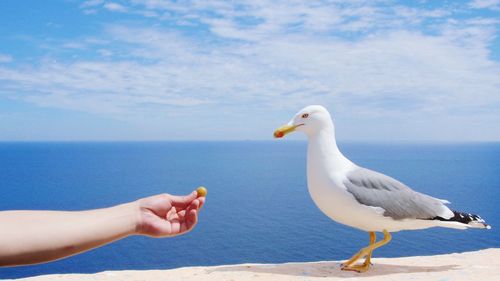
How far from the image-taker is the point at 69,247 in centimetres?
273

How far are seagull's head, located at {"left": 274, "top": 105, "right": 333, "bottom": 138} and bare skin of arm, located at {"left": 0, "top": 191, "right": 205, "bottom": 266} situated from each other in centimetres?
439

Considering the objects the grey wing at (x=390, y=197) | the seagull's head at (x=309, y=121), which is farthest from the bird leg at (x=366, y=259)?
the seagull's head at (x=309, y=121)

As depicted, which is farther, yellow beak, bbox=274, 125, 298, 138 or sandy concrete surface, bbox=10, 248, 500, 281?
yellow beak, bbox=274, 125, 298, 138

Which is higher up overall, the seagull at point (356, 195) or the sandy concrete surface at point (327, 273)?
the seagull at point (356, 195)

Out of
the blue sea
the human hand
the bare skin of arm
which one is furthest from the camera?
the blue sea

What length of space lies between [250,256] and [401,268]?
35.0 metres

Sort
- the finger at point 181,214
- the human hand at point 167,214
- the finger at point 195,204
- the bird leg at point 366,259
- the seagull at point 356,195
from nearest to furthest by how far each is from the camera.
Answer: the human hand at point 167,214
the finger at point 195,204
the finger at point 181,214
the seagull at point 356,195
the bird leg at point 366,259

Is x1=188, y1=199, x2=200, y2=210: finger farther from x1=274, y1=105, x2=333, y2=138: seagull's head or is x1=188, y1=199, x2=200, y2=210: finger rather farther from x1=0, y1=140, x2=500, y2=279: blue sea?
x1=0, y1=140, x2=500, y2=279: blue sea

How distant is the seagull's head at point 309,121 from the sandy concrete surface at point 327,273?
7.04 feet

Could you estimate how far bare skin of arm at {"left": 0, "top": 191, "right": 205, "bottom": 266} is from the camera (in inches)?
102

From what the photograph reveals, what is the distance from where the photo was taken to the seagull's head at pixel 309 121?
7.59 metres

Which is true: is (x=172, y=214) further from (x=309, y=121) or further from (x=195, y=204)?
(x=309, y=121)

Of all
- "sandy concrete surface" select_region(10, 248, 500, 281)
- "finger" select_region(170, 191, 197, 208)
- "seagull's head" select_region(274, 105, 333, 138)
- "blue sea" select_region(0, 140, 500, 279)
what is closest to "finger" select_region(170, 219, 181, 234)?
"finger" select_region(170, 191, 197, 208)

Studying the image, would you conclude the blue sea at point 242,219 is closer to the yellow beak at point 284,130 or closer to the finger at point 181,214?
the yellow beak at point 284,130
